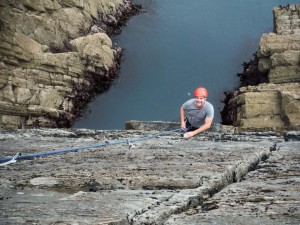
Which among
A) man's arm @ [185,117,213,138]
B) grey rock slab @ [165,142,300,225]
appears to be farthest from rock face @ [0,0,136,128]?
grey rock slab @ [165,142,300,225]

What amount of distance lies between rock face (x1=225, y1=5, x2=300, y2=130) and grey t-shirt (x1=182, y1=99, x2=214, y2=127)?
523 centimetres

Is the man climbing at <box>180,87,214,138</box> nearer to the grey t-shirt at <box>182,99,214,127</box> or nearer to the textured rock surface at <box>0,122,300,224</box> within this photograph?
the grey t-shirt at <box>182,99,214,127</box>

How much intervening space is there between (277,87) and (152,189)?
1056 cm

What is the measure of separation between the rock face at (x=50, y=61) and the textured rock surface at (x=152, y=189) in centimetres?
934

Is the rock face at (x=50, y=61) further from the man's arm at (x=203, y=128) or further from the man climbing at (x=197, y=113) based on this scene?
the man's arm at (x=203, y=128)

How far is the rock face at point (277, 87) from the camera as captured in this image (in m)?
11.4

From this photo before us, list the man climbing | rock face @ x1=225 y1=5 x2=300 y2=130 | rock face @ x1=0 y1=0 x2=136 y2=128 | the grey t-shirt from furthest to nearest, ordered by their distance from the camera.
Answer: rock face @ x1=0 y1=0 x2=136 y2=128
rock face @ x1=225 y1=5 x2=300 y2=130
the grey t-shirt
the man climbing

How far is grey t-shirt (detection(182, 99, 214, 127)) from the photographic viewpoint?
20.9 feet

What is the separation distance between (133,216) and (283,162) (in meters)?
2.00

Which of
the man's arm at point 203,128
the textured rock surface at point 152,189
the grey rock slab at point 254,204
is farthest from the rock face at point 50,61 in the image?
the grey rock slab at point 254,204

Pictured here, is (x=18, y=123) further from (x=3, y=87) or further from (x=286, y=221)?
(x=286, y=221)

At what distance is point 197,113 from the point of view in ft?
21.3

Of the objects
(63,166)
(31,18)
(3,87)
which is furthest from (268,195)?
(31,18)

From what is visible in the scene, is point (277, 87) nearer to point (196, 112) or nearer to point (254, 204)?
point (196, 112)
